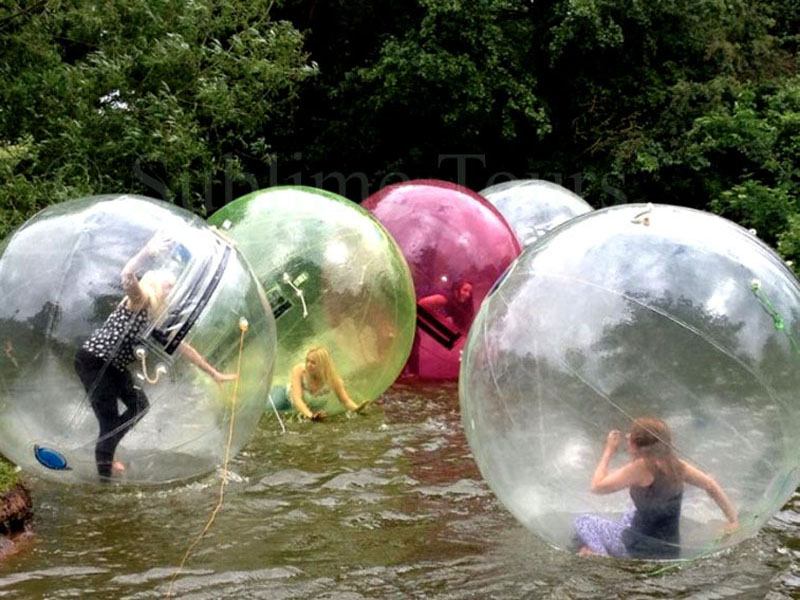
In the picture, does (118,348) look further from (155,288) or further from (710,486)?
(710,486)

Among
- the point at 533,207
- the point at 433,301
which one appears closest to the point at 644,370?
the point at 433,301

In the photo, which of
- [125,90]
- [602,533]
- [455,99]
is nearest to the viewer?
[602,533]

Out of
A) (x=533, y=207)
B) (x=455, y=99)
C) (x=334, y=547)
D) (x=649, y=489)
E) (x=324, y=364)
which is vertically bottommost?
(x=334, y=547)

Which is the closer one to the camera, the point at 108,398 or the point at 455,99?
the point at 108,398

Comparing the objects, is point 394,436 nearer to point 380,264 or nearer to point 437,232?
point 380,264

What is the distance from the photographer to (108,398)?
5.25 metres

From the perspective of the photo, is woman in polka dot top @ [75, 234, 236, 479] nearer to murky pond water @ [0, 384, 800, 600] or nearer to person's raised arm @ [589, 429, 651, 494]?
murky pond water @ [0, 384, 800, 600]

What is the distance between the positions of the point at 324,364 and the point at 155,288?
208 cm

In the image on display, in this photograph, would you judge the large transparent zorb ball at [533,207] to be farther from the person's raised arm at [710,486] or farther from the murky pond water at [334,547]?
the person's raised arm at [710,486]

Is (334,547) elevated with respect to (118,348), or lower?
lower

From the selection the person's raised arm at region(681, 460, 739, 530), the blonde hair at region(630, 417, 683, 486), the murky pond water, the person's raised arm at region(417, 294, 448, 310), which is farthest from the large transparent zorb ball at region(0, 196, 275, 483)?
the person's raised arm at region(417, 294, 448, 310)

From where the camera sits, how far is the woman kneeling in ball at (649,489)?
14.4 feet

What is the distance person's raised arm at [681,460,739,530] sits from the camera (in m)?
4.39

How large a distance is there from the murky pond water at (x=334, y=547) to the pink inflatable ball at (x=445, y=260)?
2206mm
